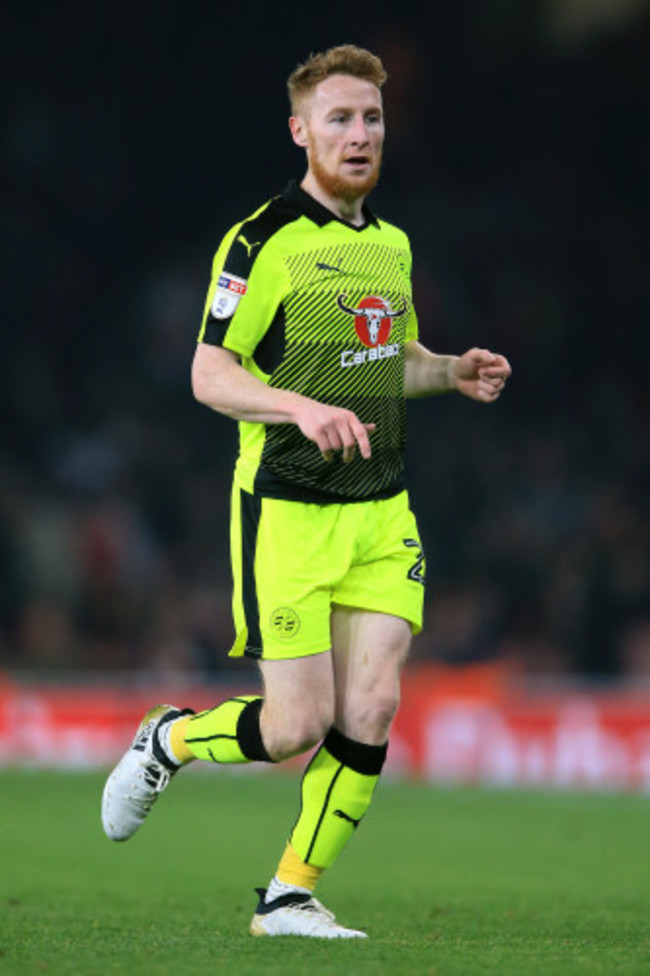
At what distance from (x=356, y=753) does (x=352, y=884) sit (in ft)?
7.18

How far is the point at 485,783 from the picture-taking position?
13695 mm

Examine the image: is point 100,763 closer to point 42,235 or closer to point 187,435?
point 187,435

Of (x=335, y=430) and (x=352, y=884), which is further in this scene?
(x=352, y=884)

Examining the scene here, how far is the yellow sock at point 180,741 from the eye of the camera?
5.20m

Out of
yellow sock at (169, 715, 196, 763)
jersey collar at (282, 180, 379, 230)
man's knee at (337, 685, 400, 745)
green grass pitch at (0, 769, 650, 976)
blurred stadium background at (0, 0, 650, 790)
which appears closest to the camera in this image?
green grass pitch at (0, 769, 650, 976)

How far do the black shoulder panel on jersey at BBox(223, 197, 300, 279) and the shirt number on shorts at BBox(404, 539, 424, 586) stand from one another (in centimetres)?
90

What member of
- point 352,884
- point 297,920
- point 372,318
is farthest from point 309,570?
point 352,884

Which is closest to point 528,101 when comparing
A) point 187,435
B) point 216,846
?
point 187,435

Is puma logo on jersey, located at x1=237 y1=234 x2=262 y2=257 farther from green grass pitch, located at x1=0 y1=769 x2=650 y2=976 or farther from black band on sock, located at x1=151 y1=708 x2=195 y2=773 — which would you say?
green grass pitch, located at x1=0 y1=769 x2=650 y2=976

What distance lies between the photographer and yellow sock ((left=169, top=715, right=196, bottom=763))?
520cm

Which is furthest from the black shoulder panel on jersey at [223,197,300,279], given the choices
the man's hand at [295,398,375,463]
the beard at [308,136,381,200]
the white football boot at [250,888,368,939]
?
the white football boot at [250,888,368,939]

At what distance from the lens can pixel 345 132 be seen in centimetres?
491

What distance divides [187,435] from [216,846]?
352 inches

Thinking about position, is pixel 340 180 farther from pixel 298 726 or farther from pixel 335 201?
pixel 298 726
